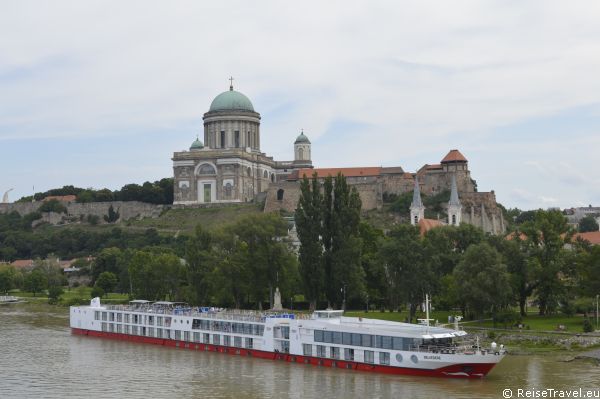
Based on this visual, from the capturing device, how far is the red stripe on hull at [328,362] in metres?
41.1

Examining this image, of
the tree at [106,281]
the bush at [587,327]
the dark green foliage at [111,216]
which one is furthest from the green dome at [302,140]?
the bush at [587,327]

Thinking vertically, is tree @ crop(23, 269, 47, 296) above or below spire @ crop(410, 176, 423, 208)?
below

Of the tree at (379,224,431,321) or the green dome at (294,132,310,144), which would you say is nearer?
the tree at (379,224,431,321)

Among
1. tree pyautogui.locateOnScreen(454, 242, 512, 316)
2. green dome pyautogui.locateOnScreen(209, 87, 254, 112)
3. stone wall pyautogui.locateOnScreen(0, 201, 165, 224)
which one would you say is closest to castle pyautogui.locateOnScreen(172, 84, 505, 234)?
green dome pyautogui.locateOnScreen(209, 87, 254, 112)

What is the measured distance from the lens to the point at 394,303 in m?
64.4

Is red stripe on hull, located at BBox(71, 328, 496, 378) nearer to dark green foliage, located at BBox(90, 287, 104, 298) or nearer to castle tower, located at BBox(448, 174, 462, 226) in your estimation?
dark green foliage, located at BBox(90, 287, 104, 298)

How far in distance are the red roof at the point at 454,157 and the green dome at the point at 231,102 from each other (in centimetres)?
3467

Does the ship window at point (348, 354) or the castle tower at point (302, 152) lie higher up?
the castle tower at point (302, 152)

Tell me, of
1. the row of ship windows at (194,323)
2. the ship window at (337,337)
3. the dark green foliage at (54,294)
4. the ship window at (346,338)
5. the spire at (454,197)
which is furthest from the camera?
the spire at (454,197)

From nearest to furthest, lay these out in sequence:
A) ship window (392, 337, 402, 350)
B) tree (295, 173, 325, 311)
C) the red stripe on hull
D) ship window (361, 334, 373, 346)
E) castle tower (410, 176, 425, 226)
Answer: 1. the red stripe on hull
2. ship window (392, 337, 402, 350)
3. ship window (361, 334, 373, 346)
4. tree (295, 173, 325, 311)
5. castle tower (410, 176, 425, 226)

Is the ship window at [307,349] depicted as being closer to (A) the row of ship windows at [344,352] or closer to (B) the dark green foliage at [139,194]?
(A) the row of ship windows at [344,352]

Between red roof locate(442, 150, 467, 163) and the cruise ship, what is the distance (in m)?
63.3

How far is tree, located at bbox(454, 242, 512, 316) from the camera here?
52.5 metres

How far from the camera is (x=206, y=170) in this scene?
131000 millimetres
